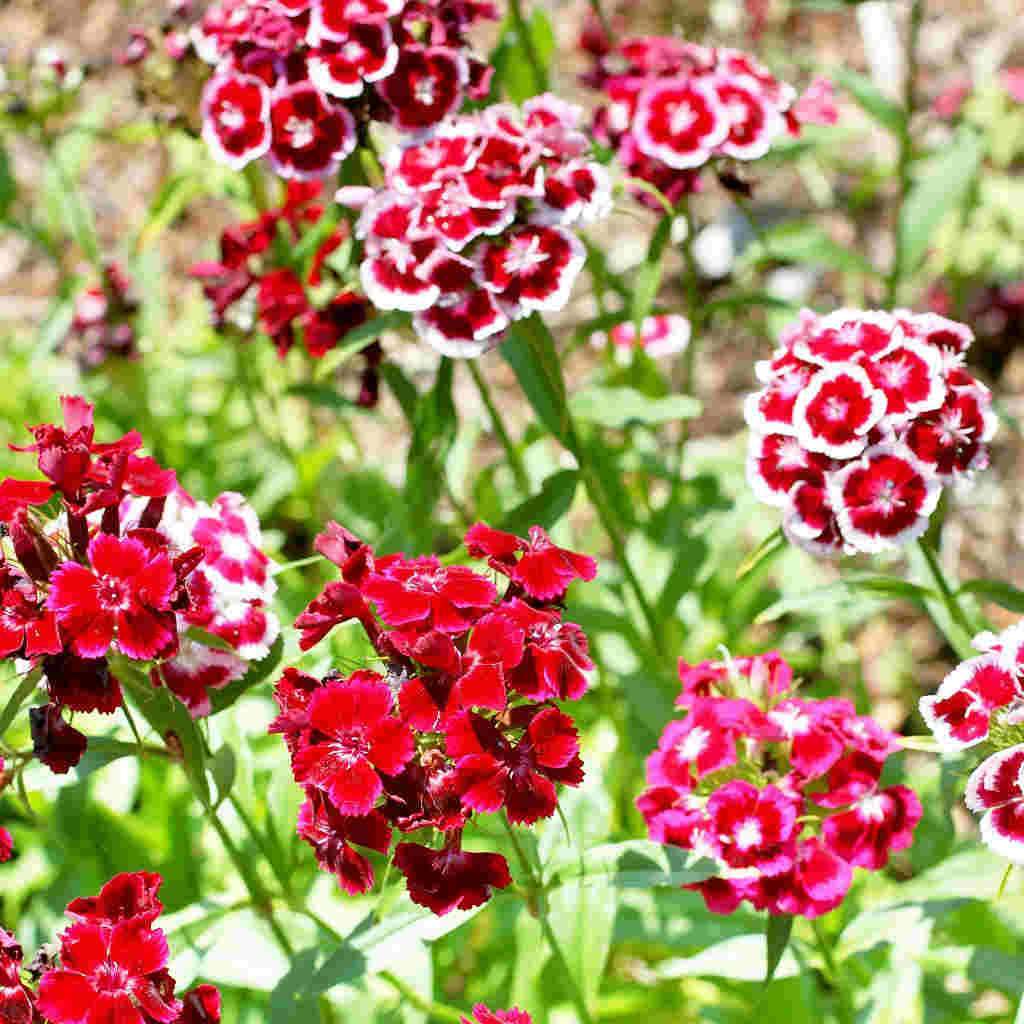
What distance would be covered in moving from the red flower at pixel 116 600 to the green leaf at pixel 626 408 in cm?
134

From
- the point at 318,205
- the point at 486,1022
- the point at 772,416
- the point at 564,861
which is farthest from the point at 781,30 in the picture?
the point at 486,1022

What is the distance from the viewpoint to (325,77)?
2709 mm

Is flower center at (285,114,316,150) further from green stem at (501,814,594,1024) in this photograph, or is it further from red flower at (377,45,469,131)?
green stem at (501,814,594,1024)

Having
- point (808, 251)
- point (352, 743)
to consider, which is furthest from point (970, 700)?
point (808, 251)

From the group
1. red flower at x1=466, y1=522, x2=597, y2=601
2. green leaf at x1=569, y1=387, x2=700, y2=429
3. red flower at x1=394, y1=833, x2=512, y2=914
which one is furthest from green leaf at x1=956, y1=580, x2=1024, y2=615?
red flower at x1=394, y1=833, x2=512, y2=914

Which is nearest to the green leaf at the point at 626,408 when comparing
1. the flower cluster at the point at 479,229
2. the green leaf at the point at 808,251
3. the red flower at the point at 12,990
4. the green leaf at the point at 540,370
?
the green leaf at the point at 540,370

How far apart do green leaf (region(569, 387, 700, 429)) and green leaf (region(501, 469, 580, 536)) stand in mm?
192

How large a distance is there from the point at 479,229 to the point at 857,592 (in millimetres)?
1016

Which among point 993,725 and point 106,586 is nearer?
point 106,586

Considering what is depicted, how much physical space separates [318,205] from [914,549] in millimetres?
1857

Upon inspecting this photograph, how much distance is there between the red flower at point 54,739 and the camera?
1990 mm

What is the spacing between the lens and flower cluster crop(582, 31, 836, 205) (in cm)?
294

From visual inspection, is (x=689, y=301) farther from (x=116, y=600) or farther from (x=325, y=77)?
(x=116, y=600)

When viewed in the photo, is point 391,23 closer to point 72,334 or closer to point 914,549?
point 914,549
